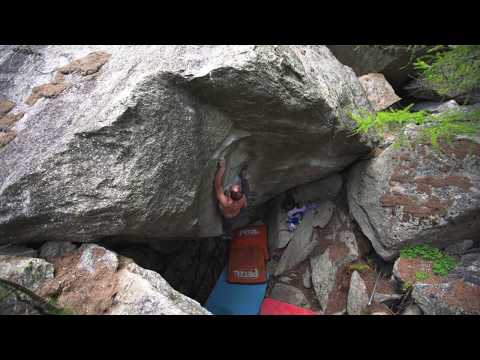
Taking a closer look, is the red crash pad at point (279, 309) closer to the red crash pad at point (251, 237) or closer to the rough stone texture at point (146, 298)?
the red crash pad at point (251, 237)

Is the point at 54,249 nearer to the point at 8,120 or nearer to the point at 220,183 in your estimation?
the point at 8,120

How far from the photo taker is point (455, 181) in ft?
15.7

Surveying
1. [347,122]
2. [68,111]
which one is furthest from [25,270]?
[347,122]

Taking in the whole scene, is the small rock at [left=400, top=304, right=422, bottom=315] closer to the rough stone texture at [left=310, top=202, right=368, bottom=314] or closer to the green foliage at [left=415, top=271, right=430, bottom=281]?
the green foliage at [left=415, top=271, right=430, bottom=281]

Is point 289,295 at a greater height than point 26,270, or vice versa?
point 26,270

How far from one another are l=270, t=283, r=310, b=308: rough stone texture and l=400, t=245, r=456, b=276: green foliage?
214cm

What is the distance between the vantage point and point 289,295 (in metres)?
6.25

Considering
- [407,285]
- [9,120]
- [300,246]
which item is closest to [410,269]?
[407,285]

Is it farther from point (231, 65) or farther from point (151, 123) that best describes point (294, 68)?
point (151, 123)

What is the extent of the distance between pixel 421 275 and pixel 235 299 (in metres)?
3.88

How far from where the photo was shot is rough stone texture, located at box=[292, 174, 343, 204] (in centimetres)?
663

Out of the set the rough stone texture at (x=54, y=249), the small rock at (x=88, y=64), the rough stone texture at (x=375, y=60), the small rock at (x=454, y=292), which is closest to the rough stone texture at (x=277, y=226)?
the small rock at (x=454, y=292)

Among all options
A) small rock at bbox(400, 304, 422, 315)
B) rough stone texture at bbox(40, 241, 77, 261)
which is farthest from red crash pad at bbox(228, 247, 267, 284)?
rough stone texture at bbox(40, 241, 77, 261)

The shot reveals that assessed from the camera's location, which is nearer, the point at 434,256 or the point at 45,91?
the point at 45,91
